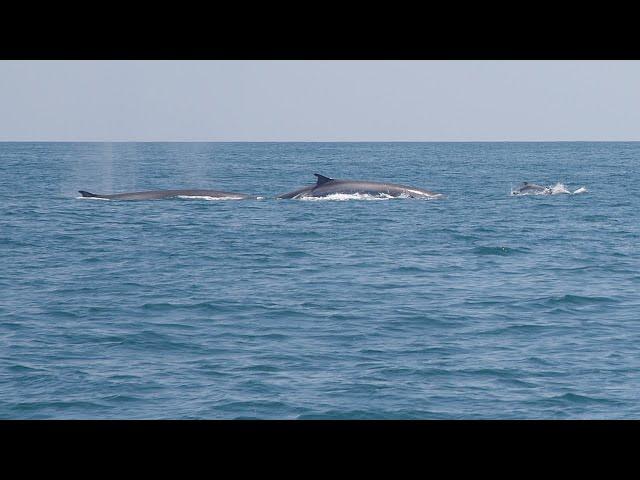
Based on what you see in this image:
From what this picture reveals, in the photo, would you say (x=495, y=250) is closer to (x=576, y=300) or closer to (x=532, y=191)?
(x=576, y=300)

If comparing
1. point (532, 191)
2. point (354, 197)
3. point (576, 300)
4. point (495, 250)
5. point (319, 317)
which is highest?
point (532, 191)

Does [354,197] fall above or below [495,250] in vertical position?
above

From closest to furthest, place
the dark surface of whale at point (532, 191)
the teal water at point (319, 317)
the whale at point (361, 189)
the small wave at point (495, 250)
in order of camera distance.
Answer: the teal water at point (319, 317) → the small wave at point (495, 250) → the whale at point (361, 189) → the dark surface of whale at point (532, 191)

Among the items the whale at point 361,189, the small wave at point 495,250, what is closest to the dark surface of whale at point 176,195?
the whale at point 361,189

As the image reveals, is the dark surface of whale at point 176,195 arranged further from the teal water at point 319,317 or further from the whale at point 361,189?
the teal water at point 319,317

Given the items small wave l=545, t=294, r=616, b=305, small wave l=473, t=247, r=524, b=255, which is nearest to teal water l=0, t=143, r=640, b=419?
small wave l=545, t=294, r=616, b=305

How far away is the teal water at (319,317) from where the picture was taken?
1386 cm

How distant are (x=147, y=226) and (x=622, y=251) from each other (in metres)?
21.0

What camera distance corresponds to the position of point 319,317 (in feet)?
67.2

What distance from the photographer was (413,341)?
59.2 feet

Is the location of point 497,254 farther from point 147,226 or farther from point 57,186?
point 57,186

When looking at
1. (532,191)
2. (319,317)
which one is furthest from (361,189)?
(319,317)

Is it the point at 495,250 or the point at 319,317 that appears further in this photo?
the point at 495,250

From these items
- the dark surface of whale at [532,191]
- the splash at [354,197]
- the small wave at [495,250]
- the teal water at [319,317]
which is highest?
the dark surface of whale at [532,191]
